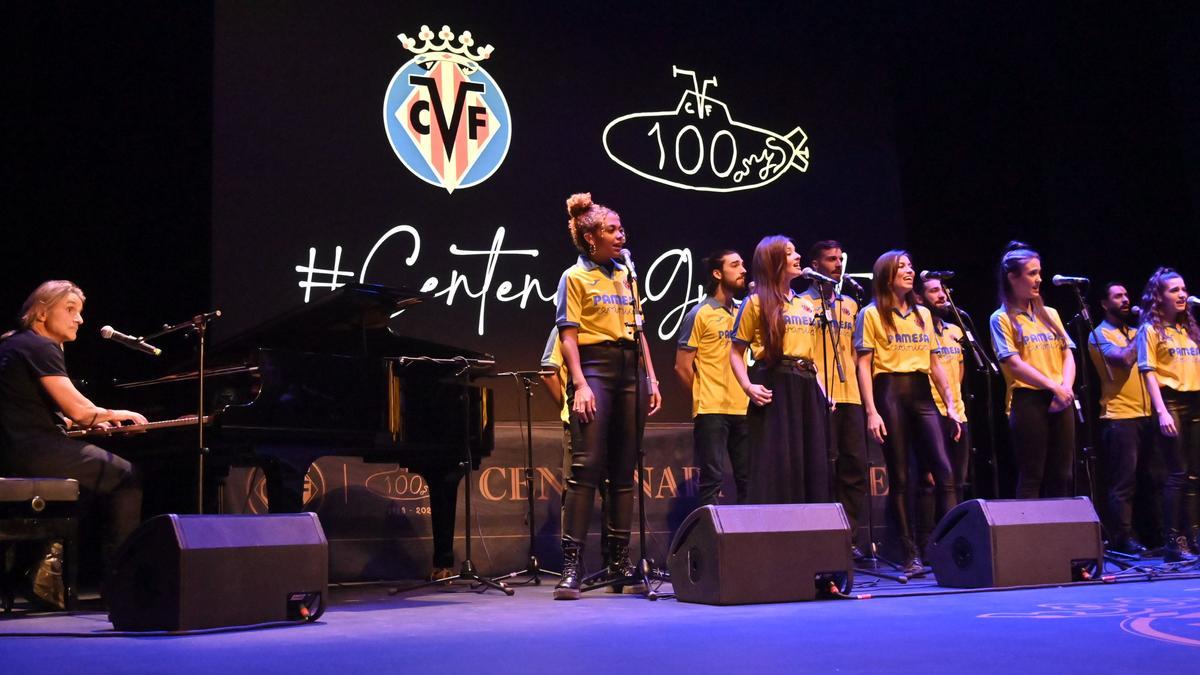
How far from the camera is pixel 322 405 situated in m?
5.04

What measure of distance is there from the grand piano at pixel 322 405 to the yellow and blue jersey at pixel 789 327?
1.31 meters

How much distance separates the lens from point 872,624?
3.62m

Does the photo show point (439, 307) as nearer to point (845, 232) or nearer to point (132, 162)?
point (132, 162)

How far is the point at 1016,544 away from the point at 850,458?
4.24ft

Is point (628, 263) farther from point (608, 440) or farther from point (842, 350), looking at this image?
point (842, 350)

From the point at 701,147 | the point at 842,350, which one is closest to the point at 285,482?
the point at 842,350

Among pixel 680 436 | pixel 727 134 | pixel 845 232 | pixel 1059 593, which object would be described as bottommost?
pixel 1059 593

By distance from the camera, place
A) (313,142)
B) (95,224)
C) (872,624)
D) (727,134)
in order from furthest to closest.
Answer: (727,134), (313,142), (95,224), (872,624)

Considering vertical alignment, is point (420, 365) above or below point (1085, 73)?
below

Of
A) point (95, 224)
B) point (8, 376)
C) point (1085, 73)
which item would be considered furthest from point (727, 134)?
point (8, 376)

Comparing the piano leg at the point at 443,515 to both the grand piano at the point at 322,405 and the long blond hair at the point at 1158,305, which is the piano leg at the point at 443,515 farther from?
the long blond hair at the point at 1158,305

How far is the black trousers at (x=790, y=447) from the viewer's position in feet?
16.8

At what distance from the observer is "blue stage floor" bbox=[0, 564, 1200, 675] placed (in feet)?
9.32

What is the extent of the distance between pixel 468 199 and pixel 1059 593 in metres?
4.52
